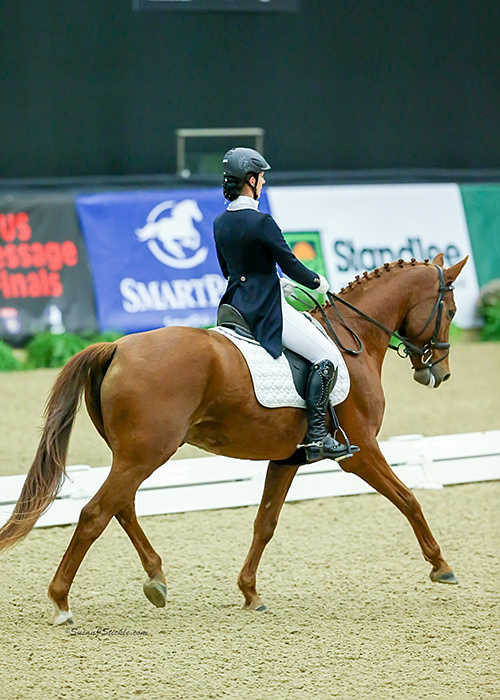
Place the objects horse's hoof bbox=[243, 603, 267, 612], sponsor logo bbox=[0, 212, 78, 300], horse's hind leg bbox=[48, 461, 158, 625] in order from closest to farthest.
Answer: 1. horse's hind leg bbox=[48, 461, 158, 625]
2. horse's hoof bbox=[243, 603, 267, 612]
3. sponsor logo bbox=[0, 212, 78, 300]

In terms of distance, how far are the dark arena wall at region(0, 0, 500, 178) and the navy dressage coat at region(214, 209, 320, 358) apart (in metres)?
7.55

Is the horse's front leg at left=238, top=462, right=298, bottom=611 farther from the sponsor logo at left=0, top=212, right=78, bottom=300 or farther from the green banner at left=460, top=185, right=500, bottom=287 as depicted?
the green banner at left=460, top=185, right=500, bottom=287

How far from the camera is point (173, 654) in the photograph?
12.8 ft

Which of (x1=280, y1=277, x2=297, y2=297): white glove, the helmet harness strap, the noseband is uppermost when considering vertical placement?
the helmet harness strap

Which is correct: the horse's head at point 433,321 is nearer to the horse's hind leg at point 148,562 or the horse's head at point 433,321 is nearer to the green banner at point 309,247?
the horse's hind leg at point 148,562

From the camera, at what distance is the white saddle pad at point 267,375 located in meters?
4.20

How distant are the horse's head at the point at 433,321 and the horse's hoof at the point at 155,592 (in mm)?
1574

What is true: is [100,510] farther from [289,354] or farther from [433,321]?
[433,321]

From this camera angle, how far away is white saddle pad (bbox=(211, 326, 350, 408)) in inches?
165

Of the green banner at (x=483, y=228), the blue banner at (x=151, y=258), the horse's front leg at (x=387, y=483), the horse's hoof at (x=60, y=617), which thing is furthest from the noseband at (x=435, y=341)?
the green banner at (x=483, y=228)

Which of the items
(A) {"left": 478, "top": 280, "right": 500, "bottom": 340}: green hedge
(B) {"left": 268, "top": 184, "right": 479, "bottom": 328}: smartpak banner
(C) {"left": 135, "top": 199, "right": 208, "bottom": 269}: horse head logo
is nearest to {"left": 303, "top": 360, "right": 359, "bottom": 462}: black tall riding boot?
(C) {"left": 135, "top": 199, "right": 208, "bottom": 269}: horse head logo

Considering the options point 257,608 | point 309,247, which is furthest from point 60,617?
point 309,247

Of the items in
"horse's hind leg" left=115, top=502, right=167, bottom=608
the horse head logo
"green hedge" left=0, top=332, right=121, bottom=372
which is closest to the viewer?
"horse's hind leg" left=115, top=502, right=167, bottom=608

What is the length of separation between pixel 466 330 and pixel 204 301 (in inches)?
122
